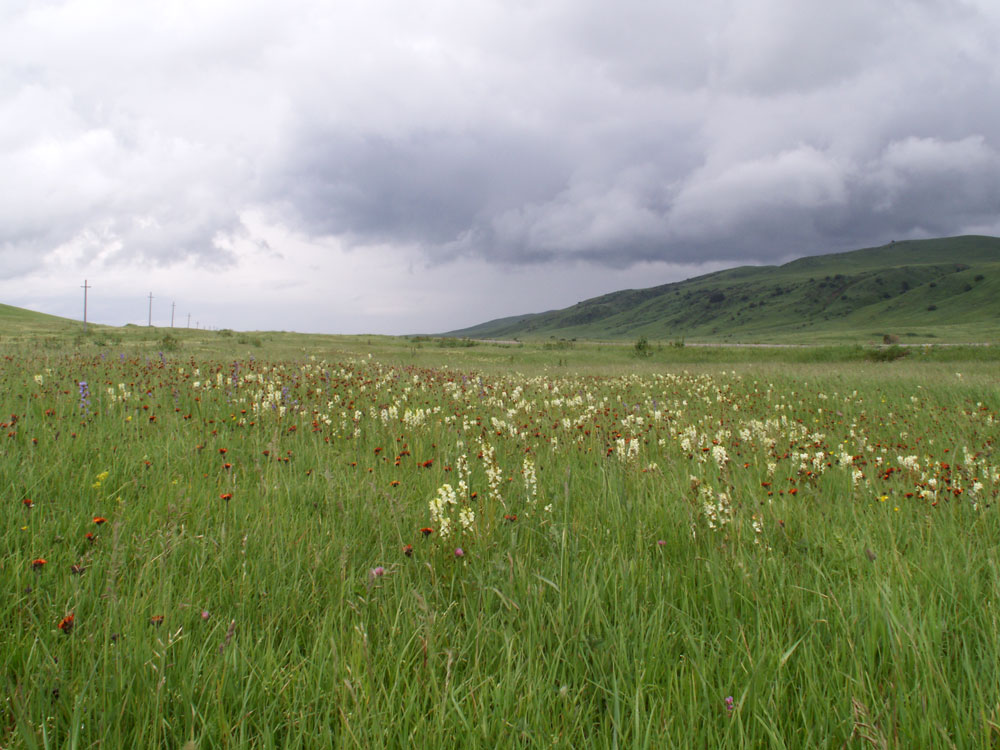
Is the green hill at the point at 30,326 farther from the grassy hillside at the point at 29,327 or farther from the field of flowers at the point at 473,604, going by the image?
the field of flowers at the point at 473,604

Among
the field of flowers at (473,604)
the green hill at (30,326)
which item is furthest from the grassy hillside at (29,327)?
the field of flowers at (473,604)

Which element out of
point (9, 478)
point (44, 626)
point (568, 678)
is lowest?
point (568, 678)

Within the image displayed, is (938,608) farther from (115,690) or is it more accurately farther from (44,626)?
(44,626)

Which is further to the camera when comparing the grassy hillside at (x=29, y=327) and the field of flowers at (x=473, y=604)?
the grassy hillside at (x=29, y=327)

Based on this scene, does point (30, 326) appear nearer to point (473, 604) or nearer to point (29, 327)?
point (29, 327)

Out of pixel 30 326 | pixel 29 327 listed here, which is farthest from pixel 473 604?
pixel 30 326

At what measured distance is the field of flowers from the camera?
5.19 feet

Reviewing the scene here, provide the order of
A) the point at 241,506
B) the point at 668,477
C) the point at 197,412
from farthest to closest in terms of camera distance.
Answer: the point at 197,412, the point at 668,477, the point at 241,506

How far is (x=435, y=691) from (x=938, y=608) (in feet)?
7.79

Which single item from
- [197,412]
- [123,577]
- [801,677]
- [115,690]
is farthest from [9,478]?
[801,677]

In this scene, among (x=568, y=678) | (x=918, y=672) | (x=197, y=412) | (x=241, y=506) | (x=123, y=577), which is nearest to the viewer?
(x=918, y=672)

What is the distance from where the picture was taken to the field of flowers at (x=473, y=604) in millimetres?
1581

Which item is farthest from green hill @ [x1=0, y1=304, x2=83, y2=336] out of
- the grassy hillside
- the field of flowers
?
the field of flowers

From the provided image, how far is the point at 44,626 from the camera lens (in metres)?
1.95
